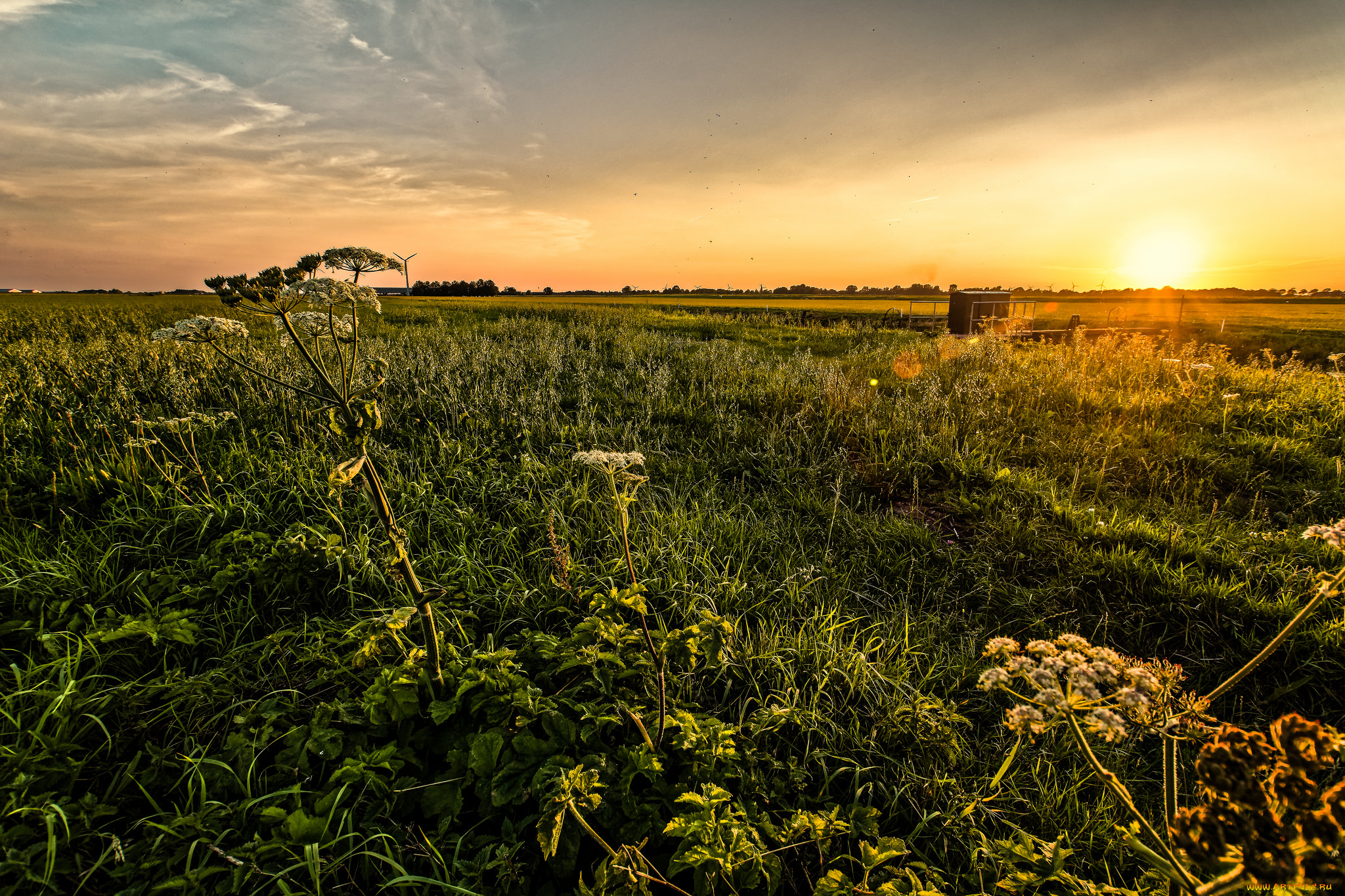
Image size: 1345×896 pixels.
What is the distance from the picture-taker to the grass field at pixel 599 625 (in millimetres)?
1763

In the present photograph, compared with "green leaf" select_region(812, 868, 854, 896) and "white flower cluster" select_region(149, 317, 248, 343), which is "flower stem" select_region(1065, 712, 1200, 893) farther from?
"white flower cluster" select_region(149, 317, 248, 343)

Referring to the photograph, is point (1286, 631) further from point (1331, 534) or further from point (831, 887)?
point (831, 887)

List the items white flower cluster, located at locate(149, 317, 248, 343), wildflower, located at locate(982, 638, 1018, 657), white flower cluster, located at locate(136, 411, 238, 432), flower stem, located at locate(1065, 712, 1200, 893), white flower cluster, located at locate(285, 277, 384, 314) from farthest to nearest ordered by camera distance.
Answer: white flower cluster, located at locate(136, 411, 238, 432) < white flower cluster, located at locate(149, 317, 248, 343) < white flower cluster, located at locate(285, 277, 384, 314) < wildflower, located at locate(982, 638, 1018, 657) < flower stem, located at locate(1065, 712, 1200, 893)

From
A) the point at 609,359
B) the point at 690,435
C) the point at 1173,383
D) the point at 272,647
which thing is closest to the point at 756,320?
the point at 609,359

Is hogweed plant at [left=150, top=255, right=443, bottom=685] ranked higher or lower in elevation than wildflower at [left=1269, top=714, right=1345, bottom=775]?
higher

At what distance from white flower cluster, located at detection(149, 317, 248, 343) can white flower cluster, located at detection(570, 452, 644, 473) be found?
1.68 m

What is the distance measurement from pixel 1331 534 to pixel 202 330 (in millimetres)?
4367

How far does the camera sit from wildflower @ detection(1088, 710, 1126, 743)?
48.6 inches

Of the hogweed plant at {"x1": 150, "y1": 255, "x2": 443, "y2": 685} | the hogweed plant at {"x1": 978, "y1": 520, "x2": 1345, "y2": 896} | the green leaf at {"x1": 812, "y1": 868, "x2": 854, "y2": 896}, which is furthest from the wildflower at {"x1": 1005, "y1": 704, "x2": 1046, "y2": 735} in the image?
the hogweed plant at {"x1": 150, "y1": 255, "x2": 443, "y2": 685}

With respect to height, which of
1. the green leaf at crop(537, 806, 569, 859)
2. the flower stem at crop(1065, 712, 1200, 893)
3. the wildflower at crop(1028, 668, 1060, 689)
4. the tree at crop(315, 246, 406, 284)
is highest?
the tree at crop(315, 246, 406, 284)

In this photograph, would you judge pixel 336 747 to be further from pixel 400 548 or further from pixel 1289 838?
pixel 1289 838

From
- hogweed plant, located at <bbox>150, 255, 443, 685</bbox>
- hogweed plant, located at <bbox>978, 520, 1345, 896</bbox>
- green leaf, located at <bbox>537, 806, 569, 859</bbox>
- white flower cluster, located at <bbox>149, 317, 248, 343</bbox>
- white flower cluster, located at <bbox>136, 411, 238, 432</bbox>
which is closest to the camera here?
hogweed plant, located at <bbox>978, 520, 1345, 896</bbox>

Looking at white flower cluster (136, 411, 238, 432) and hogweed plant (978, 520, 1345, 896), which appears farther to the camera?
white flower cluster (136, 411, 238, 432)

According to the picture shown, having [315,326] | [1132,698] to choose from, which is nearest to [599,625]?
[1132,698]
